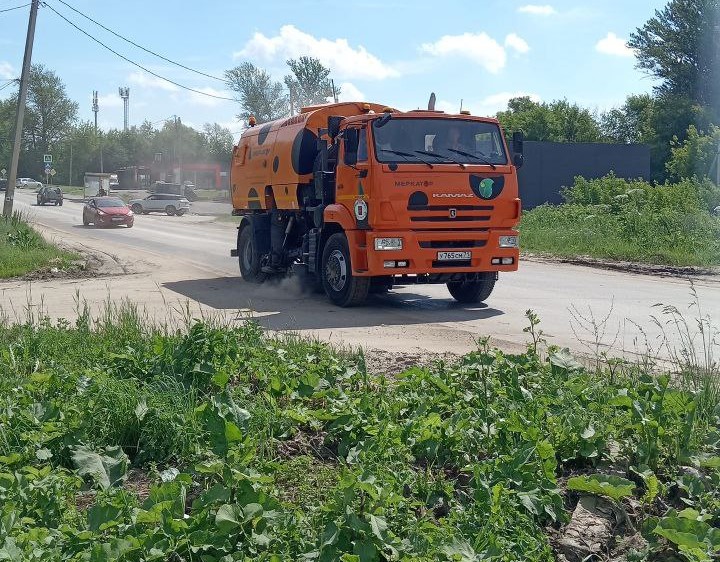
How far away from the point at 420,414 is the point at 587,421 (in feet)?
3.13

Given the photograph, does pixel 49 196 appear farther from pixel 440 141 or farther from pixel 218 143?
pixel 440 141

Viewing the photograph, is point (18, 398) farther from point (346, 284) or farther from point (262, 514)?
point (346, 284)

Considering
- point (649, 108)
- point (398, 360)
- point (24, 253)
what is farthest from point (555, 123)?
point (398, 360)

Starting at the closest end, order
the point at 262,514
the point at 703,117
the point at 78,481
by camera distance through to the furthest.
→ the point at 262,514
the point at 78,481
the point at 703,117

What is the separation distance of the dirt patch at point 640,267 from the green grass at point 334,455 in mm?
12884

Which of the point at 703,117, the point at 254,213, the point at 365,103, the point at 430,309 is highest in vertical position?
the point at 703,117

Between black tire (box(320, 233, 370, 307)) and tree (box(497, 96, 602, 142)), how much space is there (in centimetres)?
5162

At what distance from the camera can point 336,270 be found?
42.5 ft

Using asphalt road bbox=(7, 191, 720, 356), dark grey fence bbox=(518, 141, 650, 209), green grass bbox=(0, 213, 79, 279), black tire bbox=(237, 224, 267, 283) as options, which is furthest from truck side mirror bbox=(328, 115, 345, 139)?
dark grey fence bbox=(518, 141, 650, 209)

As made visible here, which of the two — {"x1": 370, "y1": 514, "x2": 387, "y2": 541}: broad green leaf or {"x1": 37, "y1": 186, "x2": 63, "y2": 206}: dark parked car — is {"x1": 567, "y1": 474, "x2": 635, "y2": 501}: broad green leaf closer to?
{"x1": 370, "y1": 514, "x2": 387, "y2": 541}: broad green leaf

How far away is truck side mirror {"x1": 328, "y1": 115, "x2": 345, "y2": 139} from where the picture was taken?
12.7m

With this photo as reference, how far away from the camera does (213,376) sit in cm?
583

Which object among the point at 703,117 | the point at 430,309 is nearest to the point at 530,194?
the point at 703,117

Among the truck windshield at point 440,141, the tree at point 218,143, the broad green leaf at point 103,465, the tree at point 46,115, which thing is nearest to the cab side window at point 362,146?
the truck windshield at point 440,141
